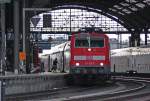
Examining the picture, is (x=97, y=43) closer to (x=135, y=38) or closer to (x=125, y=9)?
(x=125, y=9)

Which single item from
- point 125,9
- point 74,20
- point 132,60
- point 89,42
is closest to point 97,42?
point 89,42

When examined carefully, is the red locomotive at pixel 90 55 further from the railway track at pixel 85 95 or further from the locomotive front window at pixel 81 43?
the railway track at pixel 85 95

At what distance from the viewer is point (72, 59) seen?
29891 millimetres

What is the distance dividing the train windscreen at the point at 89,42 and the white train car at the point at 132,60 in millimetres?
20697

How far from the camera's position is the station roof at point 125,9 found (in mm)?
74562

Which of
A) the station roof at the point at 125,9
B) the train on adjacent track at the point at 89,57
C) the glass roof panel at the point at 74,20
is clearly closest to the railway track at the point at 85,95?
the train on adjacent track at the point at 89,57

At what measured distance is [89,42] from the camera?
30469 mm

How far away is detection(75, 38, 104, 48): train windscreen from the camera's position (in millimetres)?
30434

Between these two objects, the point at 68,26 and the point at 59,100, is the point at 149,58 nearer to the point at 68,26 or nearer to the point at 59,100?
the point at 59,100

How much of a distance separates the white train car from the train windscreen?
2070cm

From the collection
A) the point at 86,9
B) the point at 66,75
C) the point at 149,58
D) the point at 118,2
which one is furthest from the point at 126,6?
the point at 66,75

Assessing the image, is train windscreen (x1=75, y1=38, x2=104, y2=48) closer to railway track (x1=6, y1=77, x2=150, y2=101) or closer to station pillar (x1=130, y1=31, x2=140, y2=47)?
railway track (x1=6, y1=77, x2=150, y2=101)

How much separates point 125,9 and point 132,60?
86.6 feet

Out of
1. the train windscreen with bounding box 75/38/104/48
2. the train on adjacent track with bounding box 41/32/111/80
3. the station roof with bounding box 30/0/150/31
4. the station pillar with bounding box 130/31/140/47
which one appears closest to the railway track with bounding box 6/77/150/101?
the train on adjacent track with bounding box 41/32/111/80
